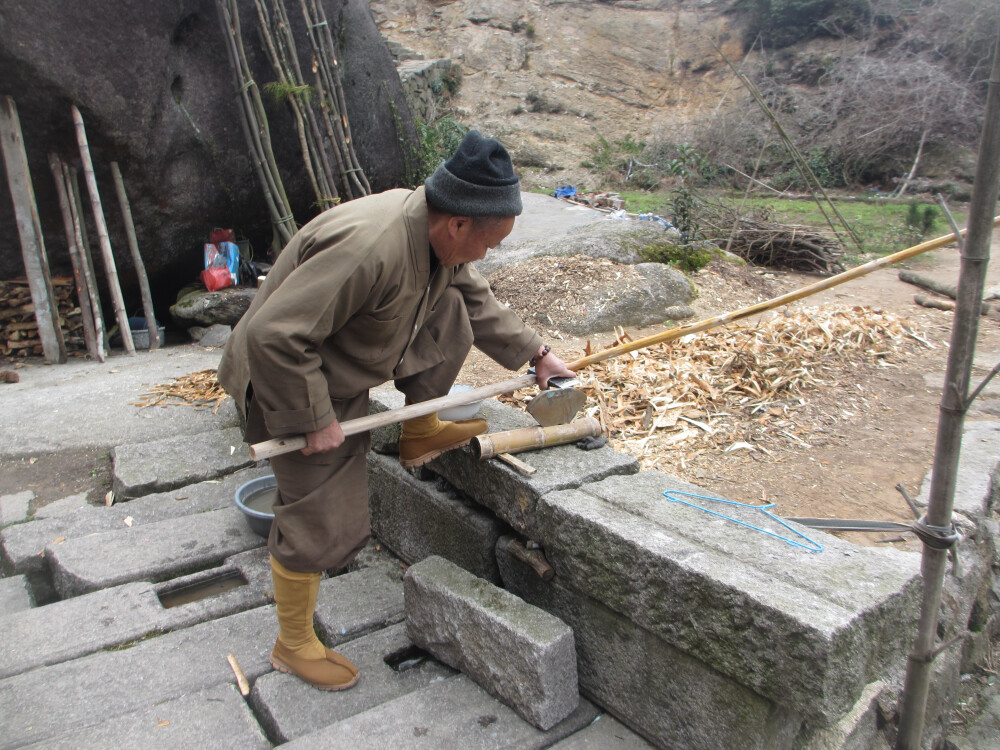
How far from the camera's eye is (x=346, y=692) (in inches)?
98.7

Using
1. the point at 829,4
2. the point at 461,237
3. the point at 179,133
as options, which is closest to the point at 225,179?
the point at 179,133

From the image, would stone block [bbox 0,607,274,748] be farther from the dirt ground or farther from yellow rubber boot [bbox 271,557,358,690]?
the dirt ground

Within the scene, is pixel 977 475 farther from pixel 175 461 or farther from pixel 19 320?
pixel 19 320

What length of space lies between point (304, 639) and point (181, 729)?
0.45m

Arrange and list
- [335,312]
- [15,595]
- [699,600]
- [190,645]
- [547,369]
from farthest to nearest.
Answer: [15,595], [547,369], [190,645], [335,312], [699,600]

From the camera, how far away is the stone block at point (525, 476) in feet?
8.48

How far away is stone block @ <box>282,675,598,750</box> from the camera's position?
2191mm

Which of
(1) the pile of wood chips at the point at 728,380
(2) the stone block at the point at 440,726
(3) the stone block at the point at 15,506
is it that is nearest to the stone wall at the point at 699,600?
(2) the stone block at the point at 440,726

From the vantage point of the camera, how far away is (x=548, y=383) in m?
2.96

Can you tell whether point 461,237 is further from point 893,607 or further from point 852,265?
point 852,265

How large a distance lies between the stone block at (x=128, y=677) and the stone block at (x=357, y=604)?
0.71 feet

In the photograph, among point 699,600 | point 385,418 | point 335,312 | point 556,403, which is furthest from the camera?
point 556,403

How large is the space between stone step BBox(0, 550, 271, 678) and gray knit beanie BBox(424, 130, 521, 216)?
75.7 inches

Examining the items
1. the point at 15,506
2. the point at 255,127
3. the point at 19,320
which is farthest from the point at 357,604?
the point at 255,127
